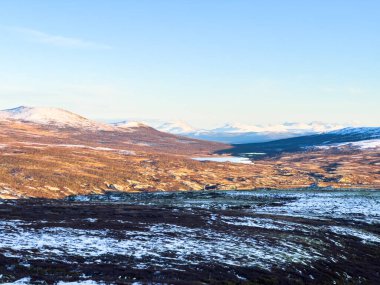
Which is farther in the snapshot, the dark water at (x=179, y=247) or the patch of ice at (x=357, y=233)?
the patch of ice at (x=357, y=233)

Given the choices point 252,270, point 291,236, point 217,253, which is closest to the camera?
point 252,270

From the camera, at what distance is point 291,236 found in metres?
37.0

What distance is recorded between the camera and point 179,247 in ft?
98.1

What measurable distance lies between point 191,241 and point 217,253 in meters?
3.84

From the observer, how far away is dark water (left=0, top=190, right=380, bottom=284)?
2322 cm

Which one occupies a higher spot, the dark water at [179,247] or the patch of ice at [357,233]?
the dark water at [179,247]

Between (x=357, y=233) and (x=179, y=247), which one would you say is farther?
(x=357, y=233)

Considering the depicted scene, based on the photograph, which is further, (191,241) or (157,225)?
(157,225)

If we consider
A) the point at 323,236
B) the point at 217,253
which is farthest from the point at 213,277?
the point at 323,236

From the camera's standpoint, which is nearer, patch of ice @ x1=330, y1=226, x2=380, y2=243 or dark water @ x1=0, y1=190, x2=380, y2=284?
dark water @ x1=0, y1=190, x2=380, y2=284

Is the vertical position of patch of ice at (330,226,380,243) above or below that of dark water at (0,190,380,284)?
below

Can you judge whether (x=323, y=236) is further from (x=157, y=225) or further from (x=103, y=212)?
(x=103, y=212)

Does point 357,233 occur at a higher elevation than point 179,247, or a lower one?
lower

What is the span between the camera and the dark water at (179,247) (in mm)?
23219
